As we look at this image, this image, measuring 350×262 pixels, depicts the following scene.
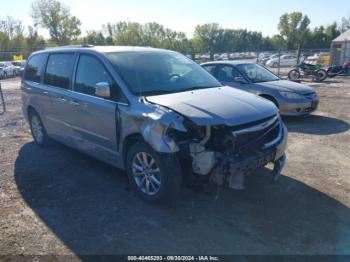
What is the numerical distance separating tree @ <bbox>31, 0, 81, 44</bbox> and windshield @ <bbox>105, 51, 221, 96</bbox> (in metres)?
59.0

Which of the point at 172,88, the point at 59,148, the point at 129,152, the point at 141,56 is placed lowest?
the point at 59,148

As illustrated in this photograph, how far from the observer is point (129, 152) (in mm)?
4211

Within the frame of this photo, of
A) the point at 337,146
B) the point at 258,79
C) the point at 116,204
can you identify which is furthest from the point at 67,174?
the point at 258,79

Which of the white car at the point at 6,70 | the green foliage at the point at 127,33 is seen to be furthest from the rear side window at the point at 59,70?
the green foliage at the point at 127,33

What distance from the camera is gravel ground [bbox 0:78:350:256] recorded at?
3.33m

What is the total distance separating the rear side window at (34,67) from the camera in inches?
245

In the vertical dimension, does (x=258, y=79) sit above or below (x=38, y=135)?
above

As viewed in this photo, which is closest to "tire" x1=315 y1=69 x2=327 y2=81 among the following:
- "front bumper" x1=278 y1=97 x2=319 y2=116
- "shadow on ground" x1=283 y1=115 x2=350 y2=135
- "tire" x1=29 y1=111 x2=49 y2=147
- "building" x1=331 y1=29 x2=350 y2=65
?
"shadow on ground" x1=283 y1=115 x2=350 y2=135

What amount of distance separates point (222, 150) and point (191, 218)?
86 centimetres

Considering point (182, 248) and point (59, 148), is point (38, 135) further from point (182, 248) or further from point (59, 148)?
point (182, 248)

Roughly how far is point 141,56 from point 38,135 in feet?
9.92

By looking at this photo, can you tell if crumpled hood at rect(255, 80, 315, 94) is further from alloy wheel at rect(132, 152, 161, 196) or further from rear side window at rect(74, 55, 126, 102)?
alloy wheel at rect(132, 152, 161, 196)

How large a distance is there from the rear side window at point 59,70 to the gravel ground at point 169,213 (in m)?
1.35

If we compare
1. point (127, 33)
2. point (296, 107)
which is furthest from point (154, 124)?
point (127, 33)
